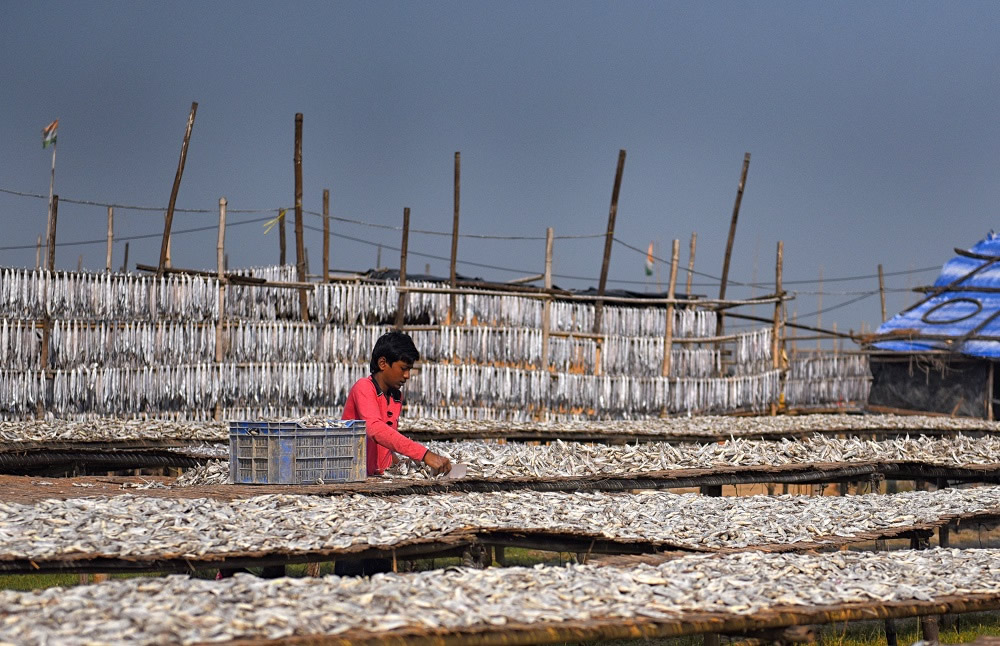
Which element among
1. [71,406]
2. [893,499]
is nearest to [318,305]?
[71,406]

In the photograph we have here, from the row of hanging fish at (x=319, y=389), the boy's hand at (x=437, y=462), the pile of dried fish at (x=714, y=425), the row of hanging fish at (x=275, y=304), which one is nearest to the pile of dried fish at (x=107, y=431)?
the row of hanging fish at (x=319, y=389)

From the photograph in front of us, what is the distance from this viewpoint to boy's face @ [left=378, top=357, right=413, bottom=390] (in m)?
7.17

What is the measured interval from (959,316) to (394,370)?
16.3m

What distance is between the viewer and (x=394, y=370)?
7.20 metres

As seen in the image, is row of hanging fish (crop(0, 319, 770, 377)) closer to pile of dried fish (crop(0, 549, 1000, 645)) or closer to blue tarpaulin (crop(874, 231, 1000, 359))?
blue tarpaulin (crop(874, 231, 1000, 359))

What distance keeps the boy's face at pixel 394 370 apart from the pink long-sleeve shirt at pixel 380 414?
0.09 metres

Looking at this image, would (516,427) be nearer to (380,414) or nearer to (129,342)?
(129,342)

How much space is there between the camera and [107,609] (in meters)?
3.99

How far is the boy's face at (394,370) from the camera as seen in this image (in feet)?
23.5

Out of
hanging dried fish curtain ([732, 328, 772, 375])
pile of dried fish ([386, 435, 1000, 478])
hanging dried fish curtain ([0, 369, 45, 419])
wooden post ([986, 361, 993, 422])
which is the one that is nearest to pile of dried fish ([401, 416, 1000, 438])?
hanging dried fish curtain ([732, 328, 772, 375])

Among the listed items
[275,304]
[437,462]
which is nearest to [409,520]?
[437,462]

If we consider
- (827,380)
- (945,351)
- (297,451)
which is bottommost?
(297,451)

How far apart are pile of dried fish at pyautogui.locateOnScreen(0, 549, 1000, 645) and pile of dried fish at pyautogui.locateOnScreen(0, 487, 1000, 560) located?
706 millimetres

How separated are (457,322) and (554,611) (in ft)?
38.5
